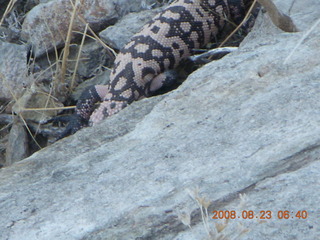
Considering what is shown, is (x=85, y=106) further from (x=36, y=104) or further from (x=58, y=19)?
(x=58, y=19)

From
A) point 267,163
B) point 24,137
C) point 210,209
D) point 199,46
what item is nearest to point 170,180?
point 210,209

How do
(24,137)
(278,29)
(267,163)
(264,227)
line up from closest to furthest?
(264,227), (267,163), (278,29), (24,137)

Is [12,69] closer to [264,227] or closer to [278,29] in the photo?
[278,29]

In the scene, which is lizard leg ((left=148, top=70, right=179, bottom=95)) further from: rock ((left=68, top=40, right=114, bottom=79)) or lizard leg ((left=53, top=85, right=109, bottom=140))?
rock ((left=68, top=40, right=114, bottom=79))

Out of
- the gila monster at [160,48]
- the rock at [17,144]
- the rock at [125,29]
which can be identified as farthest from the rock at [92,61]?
the rock at [17,144]

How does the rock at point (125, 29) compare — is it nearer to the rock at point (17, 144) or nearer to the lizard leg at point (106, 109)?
the lizard leg at point (106, 109)
